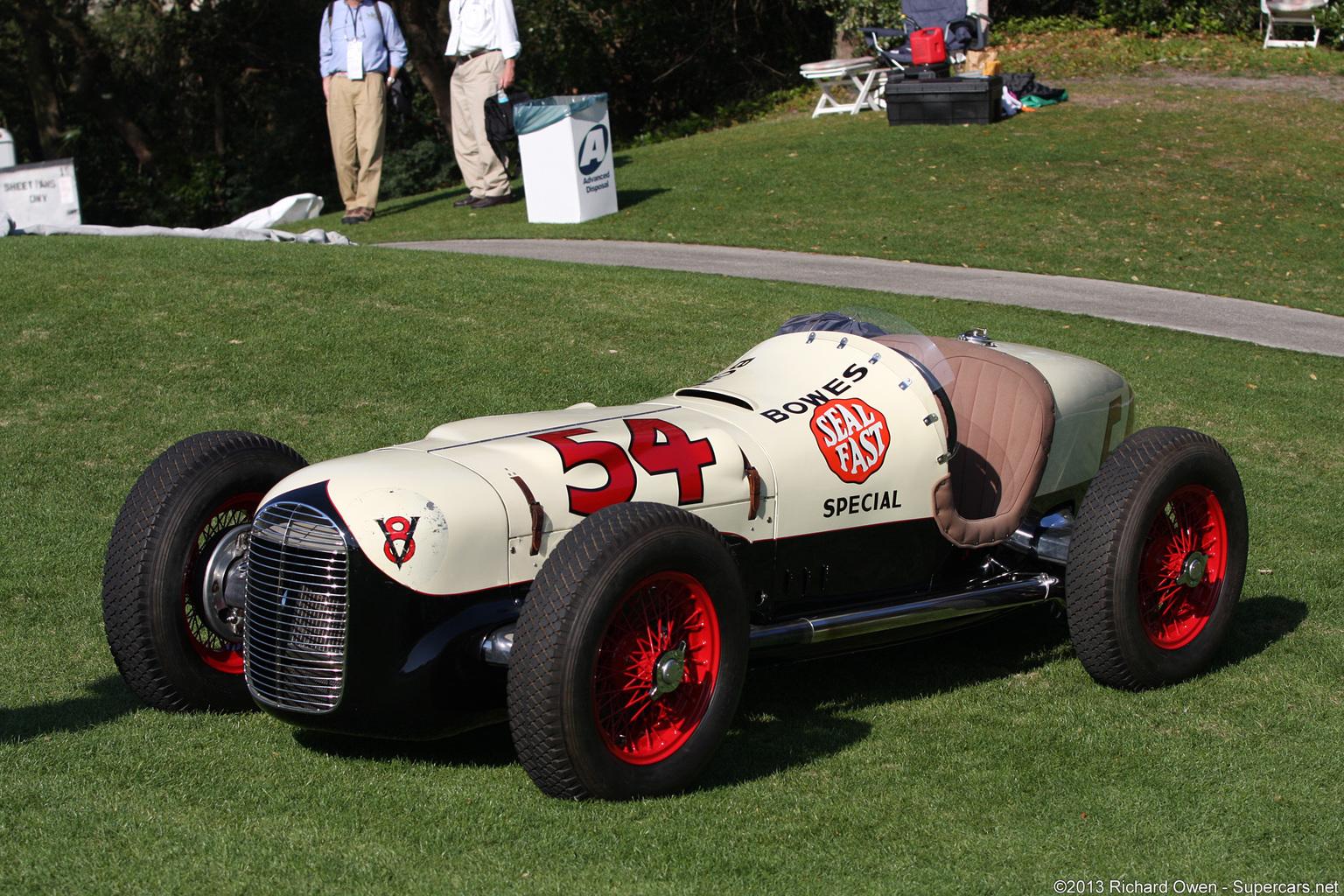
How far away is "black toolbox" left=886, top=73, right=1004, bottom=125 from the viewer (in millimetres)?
18281

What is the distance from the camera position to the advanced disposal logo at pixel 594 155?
13859 mm

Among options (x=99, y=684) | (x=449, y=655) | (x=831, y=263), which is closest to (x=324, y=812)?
(x=449, y=655)

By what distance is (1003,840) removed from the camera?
3.49 metres

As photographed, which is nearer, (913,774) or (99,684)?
(913,774)

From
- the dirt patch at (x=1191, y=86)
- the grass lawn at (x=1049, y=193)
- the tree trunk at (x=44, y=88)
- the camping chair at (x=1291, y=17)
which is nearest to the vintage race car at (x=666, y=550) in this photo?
the grass lawn at (x=1049, y=193)

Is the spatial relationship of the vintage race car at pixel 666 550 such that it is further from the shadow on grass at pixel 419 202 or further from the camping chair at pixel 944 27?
the camping chair at pixel 944 27

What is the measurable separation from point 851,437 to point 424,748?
6.03ft

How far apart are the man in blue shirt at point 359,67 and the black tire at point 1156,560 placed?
10.9 meters

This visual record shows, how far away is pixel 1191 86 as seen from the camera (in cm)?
2102

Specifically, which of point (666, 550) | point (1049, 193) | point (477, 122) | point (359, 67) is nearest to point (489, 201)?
point (477, 122)

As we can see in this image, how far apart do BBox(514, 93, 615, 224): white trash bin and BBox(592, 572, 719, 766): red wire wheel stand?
10.6 m

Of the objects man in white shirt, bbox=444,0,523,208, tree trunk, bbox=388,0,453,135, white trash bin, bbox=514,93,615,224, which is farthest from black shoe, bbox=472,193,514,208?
tree trunk, bbox=388,0,453,135

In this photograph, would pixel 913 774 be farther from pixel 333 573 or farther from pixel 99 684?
pixel 99 684

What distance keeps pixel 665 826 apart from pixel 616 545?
0.80m
